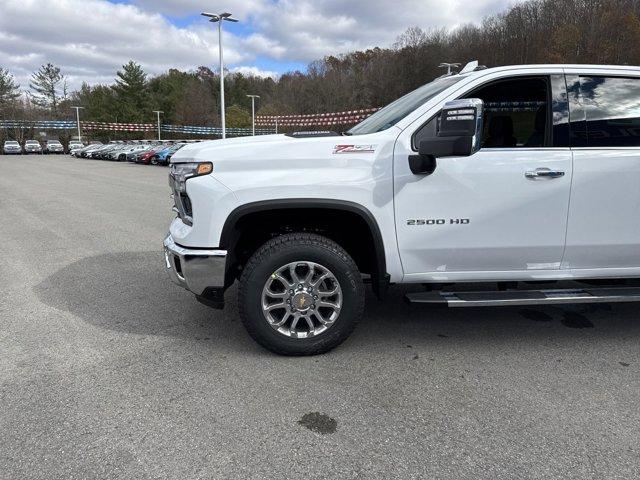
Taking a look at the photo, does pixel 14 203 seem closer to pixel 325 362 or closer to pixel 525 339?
pixel 325 362

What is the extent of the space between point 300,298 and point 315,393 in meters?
0.67

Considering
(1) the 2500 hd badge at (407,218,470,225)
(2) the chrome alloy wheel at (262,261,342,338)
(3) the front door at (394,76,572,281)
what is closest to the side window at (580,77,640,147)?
(3) the front door at (394,76,572,281)

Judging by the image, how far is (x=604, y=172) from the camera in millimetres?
3510

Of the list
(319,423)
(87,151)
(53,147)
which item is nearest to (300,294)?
(319,423)

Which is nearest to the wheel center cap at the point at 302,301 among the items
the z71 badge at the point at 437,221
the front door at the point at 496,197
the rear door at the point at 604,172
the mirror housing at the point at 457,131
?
the front door at the point at 496,197

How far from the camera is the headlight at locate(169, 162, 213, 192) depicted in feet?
11.1

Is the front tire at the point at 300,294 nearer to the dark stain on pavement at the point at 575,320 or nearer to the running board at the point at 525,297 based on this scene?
the running board at the point at 525,297

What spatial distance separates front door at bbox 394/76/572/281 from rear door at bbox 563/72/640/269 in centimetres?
11

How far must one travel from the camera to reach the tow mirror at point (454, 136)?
3027mm

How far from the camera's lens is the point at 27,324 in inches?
166

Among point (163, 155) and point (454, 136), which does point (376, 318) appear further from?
point (163, 155)

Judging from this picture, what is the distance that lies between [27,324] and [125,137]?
280 ft

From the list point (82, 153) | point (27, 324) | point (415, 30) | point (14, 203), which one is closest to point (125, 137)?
point (82, 153)

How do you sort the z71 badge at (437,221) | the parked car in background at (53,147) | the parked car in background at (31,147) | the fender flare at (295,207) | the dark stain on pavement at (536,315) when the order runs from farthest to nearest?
the parked car in background at (53,147)
the parked car in background at (31,147)
the dark stain on pavement at (536,315)
the z71 badge at (437,221)
the fender flare at (295,207)
